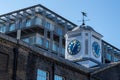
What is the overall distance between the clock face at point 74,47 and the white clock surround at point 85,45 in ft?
1.23

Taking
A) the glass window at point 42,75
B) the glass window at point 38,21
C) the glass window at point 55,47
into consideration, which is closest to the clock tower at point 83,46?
the glass window at point 42,75

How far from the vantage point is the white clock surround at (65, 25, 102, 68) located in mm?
45312

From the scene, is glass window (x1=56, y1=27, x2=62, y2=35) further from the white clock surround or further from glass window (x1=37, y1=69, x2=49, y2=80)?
glass window (x1=37, y1=69, x2=49, y2=80)

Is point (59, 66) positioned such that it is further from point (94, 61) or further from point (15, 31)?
point (15, 31)

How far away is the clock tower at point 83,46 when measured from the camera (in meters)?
45.5

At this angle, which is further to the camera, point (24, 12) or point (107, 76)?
point (24, 12)

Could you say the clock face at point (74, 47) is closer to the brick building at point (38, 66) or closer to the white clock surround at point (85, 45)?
the white clock surround at point (85, 45)

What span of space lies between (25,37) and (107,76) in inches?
1947

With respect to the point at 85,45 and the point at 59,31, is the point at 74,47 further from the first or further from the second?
the point at 59,31

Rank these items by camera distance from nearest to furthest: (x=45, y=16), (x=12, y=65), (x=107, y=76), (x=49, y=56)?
(x=12, y=65)
(x=49, y=56)
(x=107, y=76)
(x=45, y=16)

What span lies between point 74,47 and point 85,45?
1626 millimetres

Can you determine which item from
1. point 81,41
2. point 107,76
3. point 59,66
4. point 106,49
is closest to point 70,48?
point 81,41

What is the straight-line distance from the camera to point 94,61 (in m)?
45.7

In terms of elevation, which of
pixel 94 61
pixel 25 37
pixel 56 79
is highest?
pixel 25 37
